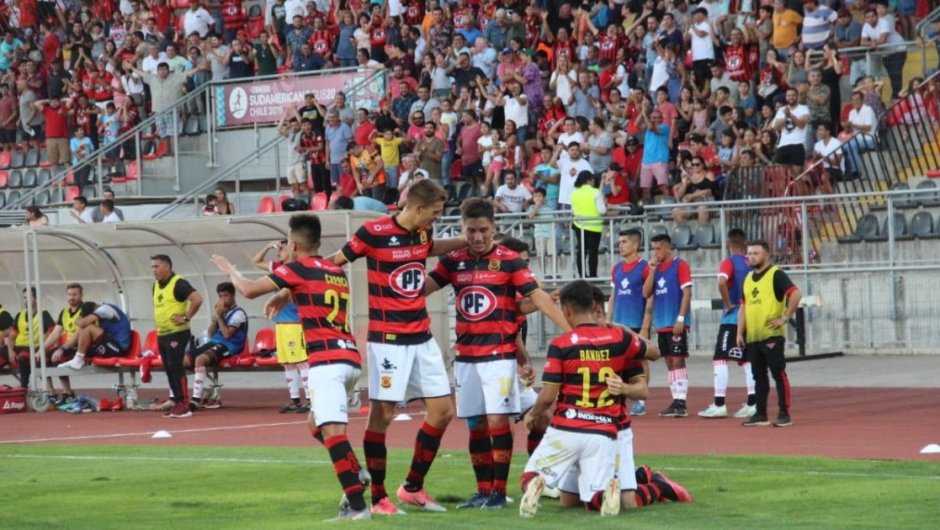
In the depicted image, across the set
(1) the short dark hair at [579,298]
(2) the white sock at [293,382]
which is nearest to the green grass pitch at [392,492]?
(1) the short dark hair at [579,298]

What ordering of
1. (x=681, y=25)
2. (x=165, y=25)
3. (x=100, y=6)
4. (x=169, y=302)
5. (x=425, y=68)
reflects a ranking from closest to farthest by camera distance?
(x=169, y=302)
(x=681, y=25)
(x=425, y=68)
(x=165, y=25)
(x=100, y=6)

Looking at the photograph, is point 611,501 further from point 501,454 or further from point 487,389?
point 487,389

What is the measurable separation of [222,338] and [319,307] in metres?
11.2

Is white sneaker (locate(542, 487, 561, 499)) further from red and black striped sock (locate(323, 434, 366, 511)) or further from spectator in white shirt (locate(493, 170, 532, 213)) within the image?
spectator in white shirt (locate(493, 170, 532, 213))

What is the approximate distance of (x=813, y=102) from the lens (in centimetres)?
2611

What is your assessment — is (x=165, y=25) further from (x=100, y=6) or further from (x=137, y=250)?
(x=137, y=250)

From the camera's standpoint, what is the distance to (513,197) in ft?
92.2

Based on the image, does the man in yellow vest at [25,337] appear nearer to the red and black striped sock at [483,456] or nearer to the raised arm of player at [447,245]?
the raised arm of player at [447,245]

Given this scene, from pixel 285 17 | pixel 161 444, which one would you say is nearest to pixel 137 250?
pixel 161 444

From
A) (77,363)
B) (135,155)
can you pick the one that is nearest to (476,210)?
(77,363)

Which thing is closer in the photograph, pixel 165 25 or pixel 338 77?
pixel 338 77

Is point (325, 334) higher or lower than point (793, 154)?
lower

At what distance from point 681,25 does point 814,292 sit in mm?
6730

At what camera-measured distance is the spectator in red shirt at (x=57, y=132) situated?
38.2m
